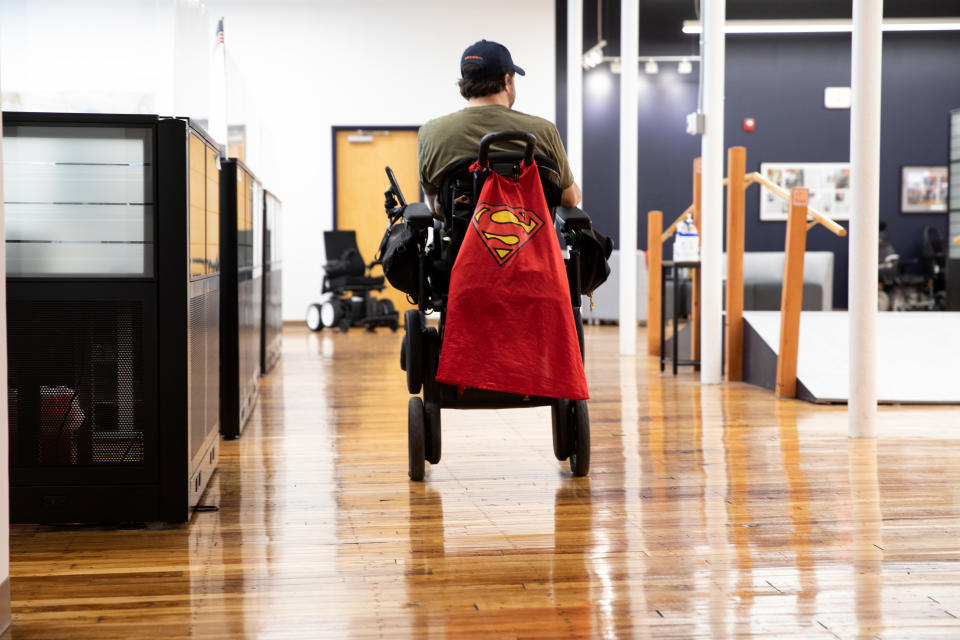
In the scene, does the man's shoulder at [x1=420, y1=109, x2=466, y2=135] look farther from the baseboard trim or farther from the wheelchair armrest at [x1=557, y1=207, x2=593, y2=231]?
the baseboard trim

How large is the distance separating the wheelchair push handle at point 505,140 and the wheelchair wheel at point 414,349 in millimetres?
504

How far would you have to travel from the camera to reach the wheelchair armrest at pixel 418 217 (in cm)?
273

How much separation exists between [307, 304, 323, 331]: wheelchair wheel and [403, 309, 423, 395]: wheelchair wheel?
7.83 meters

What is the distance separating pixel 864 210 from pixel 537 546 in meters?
2.19

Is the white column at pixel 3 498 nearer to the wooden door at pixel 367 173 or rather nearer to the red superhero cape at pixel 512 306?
the red superhero cape at pixel 512 306

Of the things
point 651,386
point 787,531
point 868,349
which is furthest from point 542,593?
point 651,386

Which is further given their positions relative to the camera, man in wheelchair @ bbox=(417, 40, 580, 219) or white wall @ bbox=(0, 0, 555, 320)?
white wall @ bbox=(0, 0, 555, 320)

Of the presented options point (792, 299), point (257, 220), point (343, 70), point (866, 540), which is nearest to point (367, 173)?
point (343, 70)

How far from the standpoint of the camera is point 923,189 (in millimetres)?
12992

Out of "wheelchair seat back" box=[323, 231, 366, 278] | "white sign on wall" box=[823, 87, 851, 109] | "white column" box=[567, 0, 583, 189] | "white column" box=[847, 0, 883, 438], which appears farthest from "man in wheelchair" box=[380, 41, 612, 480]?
"white sign on wall" box=[823, 87, 851, 109]

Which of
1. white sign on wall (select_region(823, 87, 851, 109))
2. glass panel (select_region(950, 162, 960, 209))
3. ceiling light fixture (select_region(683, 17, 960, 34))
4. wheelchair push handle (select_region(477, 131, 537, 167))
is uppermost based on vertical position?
ceiling light fixture (select_region(683, 17, 960, 34))

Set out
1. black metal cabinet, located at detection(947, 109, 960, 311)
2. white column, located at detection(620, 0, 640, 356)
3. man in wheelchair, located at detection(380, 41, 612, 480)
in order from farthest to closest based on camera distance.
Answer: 1. black metal cabinet, located at detection(947, 109, 960, 311)
2. white column, located at detection(620, 0, 640, 356)
3. man in wheelchair, located at detection(380, 41, 612, 480)

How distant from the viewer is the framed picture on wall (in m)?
13.0

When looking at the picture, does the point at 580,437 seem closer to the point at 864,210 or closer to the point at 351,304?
the point at 864,210
